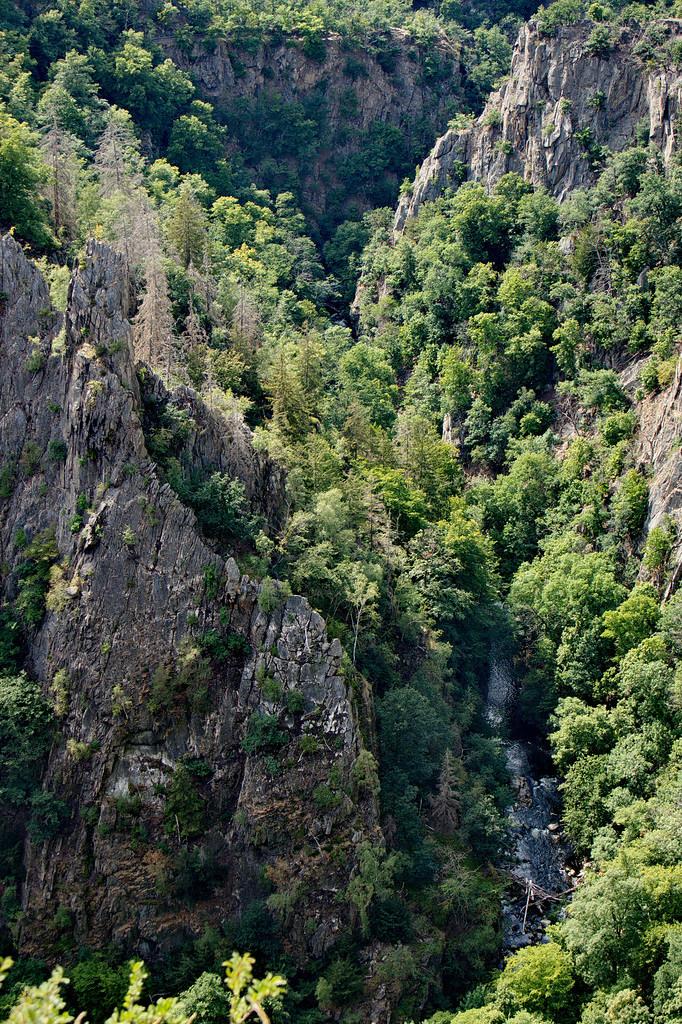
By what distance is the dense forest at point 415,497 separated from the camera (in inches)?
1853

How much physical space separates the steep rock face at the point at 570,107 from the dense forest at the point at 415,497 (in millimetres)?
1507

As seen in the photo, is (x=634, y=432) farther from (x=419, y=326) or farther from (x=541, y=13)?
(x=541, y=13)

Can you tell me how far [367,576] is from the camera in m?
56.6

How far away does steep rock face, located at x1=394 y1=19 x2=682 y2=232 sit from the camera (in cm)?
8719

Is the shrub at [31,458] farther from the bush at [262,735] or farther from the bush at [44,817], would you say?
the bush at [262,735]

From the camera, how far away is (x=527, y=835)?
5984cm

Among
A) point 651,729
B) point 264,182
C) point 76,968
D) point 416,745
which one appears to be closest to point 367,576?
point 416,745

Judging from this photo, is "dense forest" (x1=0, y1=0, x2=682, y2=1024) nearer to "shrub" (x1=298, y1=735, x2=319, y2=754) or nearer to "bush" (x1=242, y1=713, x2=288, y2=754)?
"bush" (x1=242, y1=713, x2=288, y2=754)

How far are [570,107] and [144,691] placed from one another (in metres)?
74.6

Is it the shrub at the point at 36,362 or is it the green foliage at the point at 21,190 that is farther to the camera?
the green foliage at the point at 21,190

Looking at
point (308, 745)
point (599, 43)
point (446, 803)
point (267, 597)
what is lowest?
point (446, 803)

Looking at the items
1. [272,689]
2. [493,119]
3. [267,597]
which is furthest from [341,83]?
[272,689]

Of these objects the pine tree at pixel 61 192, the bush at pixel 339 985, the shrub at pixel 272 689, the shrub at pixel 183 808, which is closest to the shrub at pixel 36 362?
the pine tree at pixel 61 192

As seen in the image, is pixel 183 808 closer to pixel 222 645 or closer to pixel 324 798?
pixel 324 798
